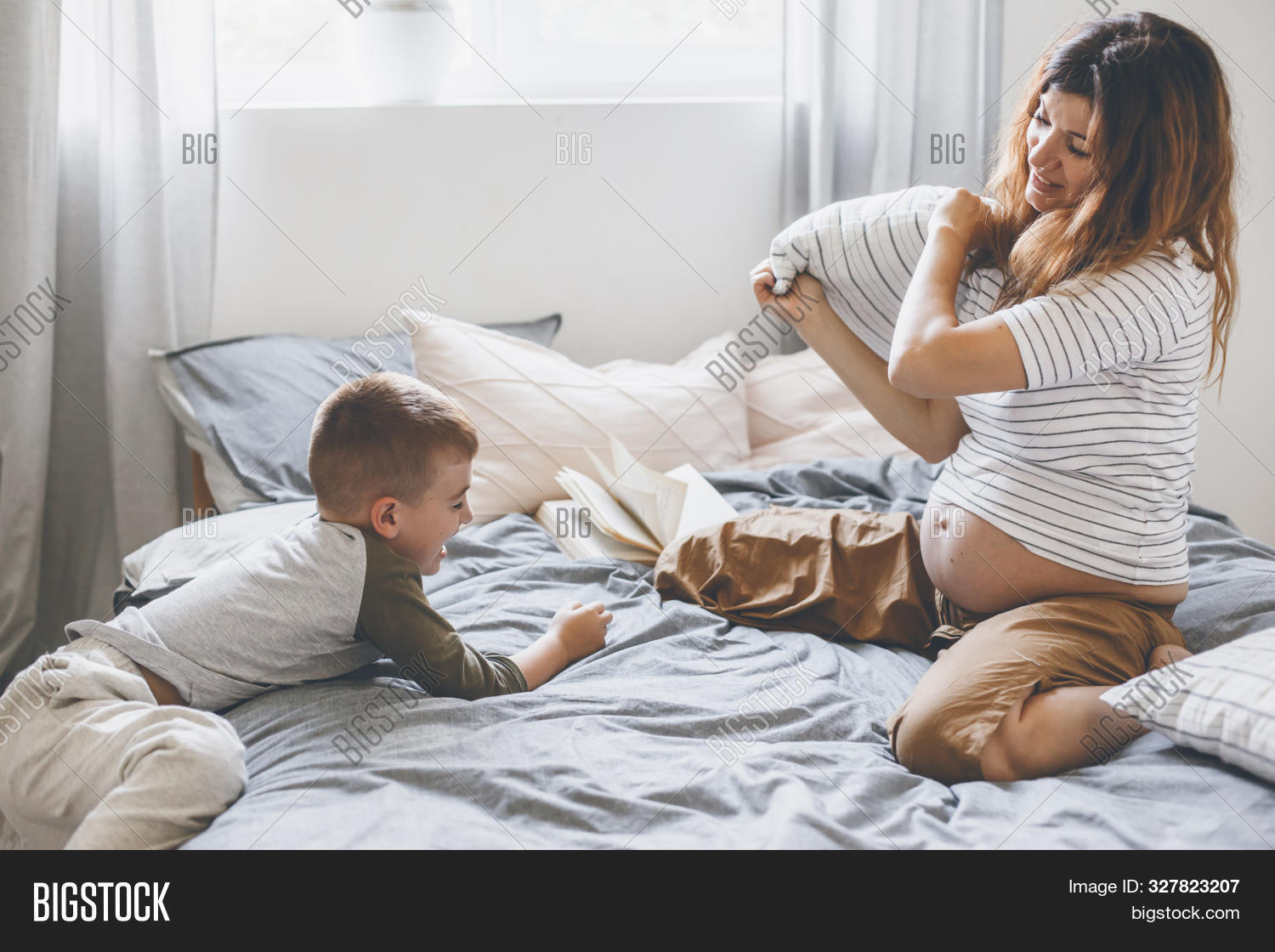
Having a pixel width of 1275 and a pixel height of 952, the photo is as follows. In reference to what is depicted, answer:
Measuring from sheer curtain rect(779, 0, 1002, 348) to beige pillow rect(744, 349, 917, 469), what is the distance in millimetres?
395

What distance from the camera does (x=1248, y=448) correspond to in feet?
7.86

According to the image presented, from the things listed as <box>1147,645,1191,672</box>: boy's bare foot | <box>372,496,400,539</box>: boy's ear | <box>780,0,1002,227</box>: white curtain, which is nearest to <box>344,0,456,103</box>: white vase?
<box>780,0,1002,227</box>: white curtain

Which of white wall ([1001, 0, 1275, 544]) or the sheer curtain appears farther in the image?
white wall ([1001, 0, 1275, 544])

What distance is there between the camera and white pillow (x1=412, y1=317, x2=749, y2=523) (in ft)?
5.72

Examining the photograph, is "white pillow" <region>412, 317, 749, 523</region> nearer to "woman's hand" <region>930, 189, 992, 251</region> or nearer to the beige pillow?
the beige pillow

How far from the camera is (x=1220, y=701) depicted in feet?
2.88

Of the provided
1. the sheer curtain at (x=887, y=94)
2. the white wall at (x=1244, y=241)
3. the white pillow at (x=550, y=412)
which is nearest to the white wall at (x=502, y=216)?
the sheer curtain at (x=887, y=94)

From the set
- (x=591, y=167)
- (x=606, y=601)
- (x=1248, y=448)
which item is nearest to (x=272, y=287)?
(x=591, y=167)

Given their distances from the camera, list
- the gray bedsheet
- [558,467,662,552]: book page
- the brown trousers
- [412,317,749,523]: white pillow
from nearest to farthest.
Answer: the gray bedsheet → the brown trousers → [558,467,662,552]: book page → [412,317,749,523]: white pillow

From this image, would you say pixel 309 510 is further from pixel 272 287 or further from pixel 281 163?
pixel 281 163

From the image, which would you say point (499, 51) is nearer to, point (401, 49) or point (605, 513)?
point (401, 49)

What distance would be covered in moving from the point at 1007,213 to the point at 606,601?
0.72m

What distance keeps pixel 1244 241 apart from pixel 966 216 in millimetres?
1583

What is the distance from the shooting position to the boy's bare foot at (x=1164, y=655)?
1.05 metres
